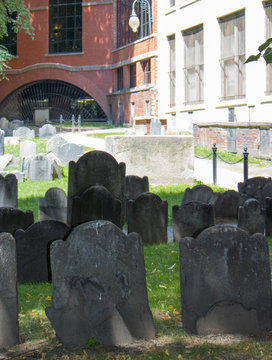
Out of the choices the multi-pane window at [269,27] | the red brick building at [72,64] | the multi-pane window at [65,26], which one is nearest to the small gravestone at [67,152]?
the multi-pane window at [269,27]

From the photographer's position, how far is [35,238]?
6383 millimetres

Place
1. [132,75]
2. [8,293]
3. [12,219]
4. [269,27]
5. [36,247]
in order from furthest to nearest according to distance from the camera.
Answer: [132,75], [269,27], [12,219], [36,247], [8,293]

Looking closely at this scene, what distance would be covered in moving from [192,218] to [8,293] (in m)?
3.51

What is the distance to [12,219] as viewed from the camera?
277 inches

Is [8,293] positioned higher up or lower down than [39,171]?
lower down

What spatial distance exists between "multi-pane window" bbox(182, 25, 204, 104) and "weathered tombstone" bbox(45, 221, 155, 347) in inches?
968

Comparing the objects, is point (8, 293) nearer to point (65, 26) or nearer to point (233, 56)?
point (233, 56)

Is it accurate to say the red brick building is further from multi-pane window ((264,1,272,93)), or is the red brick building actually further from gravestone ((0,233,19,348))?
gravestone ((0,233,19,348))

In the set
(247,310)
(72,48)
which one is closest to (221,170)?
(247,310)

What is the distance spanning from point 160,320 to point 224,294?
2.17 ft

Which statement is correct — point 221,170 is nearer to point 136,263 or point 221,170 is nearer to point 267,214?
point 267,214

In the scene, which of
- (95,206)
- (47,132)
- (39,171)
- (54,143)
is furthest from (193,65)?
(95,206)

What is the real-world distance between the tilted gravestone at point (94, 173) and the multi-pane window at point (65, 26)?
36.6 meters

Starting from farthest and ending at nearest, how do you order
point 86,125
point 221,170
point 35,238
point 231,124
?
point 86,125
point 231,124
point 221,170
point 35,238
